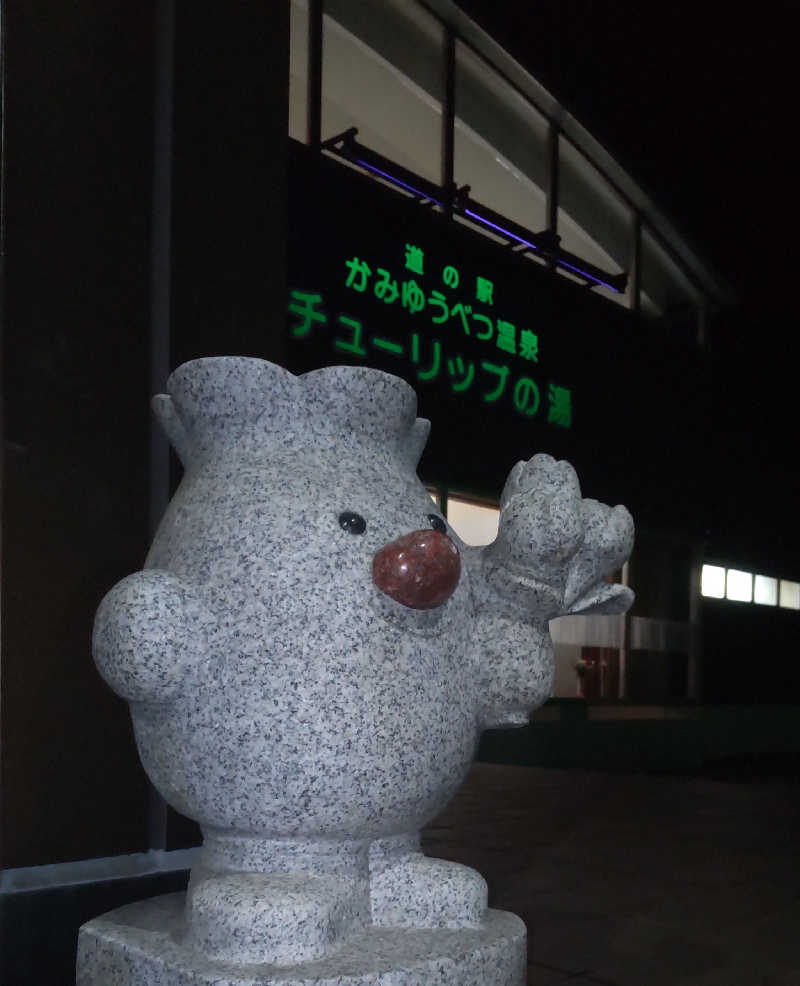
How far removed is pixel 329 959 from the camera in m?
2.21

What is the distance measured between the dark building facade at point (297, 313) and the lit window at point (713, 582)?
0.17 ft

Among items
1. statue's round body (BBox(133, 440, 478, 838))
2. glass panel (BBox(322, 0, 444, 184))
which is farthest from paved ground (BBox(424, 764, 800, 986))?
glass panel (BBox(322, 0, 444, 184))

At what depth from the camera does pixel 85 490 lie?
11.3 ft

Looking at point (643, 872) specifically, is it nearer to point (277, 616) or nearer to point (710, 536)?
point (277, 616)

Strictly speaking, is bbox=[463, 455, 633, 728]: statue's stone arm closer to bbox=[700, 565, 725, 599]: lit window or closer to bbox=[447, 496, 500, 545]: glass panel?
bbox=[447, 496, 500, 545]: glass panel

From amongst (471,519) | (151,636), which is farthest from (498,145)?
(151,636)

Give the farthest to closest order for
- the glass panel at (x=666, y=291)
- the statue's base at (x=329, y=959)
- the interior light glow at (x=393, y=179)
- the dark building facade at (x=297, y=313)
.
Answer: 1. the glass panel at (x=666, y=291)
2. the interior light glow at (x=393, y=179)
3. the dark building facade at (x=297, y=313)
4. the statue's base at (x=329, y=959)

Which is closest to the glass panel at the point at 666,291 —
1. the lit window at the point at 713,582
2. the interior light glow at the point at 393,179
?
the lit window at the point at 713,582

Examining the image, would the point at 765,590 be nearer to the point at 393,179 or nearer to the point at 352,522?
the point at 393,179

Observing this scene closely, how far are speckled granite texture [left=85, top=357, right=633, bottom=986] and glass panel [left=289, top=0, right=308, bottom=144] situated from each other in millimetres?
6381

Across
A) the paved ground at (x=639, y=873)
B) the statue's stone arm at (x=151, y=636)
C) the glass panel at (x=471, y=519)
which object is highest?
the glass panel at (x=471, y=519)

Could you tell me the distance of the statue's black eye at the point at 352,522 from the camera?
7.91ft

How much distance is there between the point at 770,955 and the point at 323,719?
8.95ft

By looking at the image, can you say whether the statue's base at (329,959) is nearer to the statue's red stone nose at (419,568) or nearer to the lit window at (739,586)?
the statue's red stone nose at (419,568)
